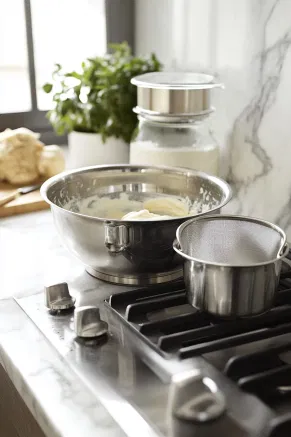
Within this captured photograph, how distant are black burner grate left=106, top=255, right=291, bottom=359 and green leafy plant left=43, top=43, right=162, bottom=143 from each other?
564mm

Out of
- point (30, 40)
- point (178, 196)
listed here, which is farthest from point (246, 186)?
point (30, 40)

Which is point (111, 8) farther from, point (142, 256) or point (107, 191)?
point (142, 256)

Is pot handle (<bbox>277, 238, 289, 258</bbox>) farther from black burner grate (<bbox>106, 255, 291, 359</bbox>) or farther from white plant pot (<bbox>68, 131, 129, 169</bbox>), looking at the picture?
white plant pot (<bbox>68, 131, 129, 169</bbox>)

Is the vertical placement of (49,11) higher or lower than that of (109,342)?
higher

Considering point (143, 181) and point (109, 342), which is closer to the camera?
point (109, 342)

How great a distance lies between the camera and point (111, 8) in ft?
4.87

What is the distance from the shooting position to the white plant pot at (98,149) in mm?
1316

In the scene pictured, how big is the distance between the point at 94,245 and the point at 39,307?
0.37 ft

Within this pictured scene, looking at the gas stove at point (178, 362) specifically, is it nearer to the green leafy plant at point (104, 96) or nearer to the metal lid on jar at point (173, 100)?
the metal lid on jar at point (173, 100)

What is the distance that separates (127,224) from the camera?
0.79 m

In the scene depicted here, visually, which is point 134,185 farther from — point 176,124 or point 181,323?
point 181,323

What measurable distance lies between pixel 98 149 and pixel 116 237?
560 mm

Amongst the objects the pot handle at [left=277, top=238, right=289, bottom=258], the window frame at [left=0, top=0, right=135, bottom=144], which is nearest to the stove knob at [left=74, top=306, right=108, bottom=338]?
the pot handle at [left=277, top=238, right=289, bottom=258]

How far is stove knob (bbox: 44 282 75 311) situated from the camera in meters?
0.79
